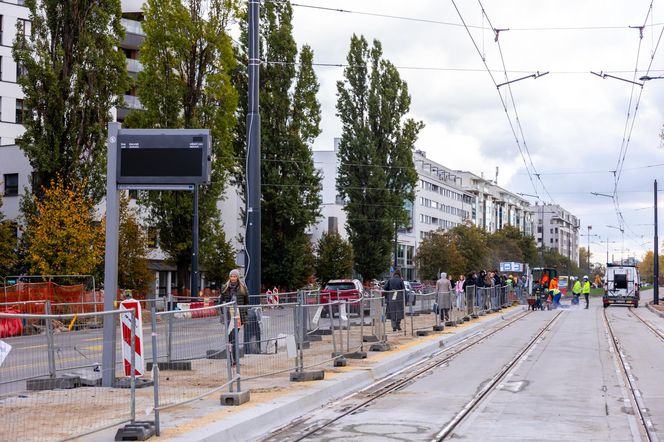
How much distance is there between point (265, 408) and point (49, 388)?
281cm

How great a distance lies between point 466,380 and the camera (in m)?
15.3

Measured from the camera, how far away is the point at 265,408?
11.1 m

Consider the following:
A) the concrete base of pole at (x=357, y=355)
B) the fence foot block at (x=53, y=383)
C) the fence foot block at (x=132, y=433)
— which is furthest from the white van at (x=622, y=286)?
the fence foot block at (x=132, y=433)

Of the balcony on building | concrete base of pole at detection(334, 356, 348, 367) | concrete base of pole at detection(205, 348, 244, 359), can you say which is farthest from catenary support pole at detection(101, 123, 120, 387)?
the balcony on building

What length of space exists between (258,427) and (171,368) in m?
2.85

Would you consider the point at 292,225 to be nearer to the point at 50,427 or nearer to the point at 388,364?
the point at 388,364

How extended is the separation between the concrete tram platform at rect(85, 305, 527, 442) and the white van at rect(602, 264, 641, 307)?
1824 inches

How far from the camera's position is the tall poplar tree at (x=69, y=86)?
36.6 m

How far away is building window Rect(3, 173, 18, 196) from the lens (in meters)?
51.9

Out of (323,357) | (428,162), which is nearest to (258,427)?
(323,357)

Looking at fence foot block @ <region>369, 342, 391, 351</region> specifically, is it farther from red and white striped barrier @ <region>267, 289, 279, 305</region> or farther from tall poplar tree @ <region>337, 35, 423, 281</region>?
tall poplar tree @ <region>337, 35, 423, 281</region>

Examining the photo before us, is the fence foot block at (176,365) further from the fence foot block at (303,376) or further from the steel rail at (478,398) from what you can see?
the steel rail at (478,398)

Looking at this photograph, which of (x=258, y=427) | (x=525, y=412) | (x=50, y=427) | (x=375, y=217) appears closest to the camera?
(x=50, y=427)

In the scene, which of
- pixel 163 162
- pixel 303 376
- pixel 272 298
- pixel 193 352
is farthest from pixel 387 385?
pixel 272 298
